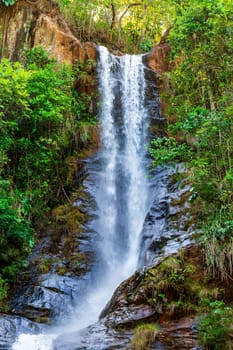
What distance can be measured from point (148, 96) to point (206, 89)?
631 centimetres

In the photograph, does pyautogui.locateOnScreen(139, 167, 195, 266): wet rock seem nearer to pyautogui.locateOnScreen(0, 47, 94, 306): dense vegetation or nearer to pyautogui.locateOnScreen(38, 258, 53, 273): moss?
pyautogui.locateOnScreen(38, 258, 53, 273): moss

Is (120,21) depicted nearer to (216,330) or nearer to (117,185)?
(117,185)

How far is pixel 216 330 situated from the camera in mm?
5641

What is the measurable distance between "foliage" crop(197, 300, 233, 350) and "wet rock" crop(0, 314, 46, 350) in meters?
3.41

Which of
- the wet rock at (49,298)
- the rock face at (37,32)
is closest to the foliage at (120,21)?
the rock face at (37,32)

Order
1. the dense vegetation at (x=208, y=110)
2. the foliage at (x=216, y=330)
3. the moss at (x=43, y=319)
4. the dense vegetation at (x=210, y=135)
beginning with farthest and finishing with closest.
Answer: the moss at (x=43, y=319), the dense vegetation at (x=208, y=110), the dense vegetation at (x=210, y=135), the foliage at (x=216, y=330)

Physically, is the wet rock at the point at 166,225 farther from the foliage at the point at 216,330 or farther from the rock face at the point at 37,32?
the rock face at the point at 37,32

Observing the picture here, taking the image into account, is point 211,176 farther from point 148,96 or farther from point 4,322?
point 148,96

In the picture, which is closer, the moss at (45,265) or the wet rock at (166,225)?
the wet rock at (166,225)

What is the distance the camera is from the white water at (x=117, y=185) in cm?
945

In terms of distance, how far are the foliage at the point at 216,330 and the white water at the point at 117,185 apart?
2705mm

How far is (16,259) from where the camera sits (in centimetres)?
1005

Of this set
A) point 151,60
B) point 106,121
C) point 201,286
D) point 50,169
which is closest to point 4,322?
point 201,286

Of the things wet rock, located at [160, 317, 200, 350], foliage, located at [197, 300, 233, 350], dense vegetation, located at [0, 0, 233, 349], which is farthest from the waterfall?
foliage, located at [197, 300, 233, 350]
